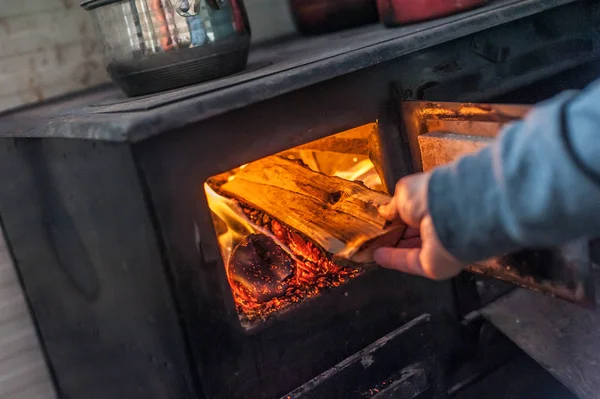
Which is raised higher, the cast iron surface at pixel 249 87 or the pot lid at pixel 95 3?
the pot lid at pixel 95 3

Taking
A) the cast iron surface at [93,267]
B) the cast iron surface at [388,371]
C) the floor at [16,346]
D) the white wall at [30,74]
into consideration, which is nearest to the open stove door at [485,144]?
the cast iron surface at [388,371]

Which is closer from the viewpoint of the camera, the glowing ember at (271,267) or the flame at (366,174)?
the glowing ember at (271,267)

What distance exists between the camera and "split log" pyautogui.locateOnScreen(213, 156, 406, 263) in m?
1.03

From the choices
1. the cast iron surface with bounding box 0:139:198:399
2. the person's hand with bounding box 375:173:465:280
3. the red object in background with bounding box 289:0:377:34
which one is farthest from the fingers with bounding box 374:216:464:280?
the red object in background with bounding box 289:0:377:34

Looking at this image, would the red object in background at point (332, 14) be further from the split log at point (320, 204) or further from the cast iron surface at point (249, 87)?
the split log at point (320, 204)

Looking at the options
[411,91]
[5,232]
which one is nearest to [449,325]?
[411,91]

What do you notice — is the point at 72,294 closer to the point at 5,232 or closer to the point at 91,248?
the point at 91,248

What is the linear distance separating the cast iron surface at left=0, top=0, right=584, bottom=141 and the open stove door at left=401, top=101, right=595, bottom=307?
0.13 m

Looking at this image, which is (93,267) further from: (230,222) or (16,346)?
(16,346)

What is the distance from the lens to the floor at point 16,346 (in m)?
1.53

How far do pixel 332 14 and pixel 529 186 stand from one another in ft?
3.29

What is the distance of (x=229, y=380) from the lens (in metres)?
0.99

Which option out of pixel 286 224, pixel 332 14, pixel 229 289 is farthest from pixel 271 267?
pixel 332 14

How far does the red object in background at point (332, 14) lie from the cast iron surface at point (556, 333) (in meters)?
0.77
